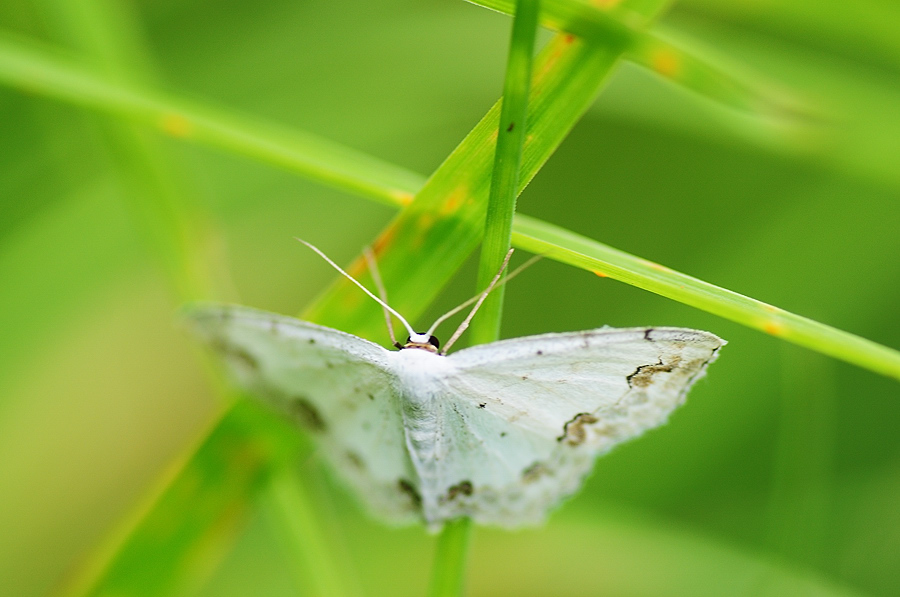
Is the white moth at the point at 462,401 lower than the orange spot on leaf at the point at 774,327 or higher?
lower

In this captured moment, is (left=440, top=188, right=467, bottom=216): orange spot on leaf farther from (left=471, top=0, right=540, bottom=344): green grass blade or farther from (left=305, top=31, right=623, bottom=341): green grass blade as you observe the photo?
(left=471, top=0, right=540, bottom=344): green grass blade

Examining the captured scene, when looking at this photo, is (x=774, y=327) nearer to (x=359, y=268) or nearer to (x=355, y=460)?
(x=359, y=268)

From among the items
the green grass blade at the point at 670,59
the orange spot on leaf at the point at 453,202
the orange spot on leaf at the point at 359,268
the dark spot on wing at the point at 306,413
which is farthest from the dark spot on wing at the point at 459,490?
the green grass blade at the point at 670,59

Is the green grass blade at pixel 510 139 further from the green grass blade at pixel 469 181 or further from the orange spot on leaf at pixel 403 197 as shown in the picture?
the orange spot on leaf at pixel 403 197

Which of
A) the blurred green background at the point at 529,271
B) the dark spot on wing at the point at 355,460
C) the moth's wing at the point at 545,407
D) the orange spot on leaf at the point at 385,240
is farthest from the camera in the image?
the blurred green background at the point at 529,271

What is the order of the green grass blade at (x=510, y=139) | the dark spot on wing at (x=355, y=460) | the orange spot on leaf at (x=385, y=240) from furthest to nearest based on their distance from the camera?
1. the dark spot on wing at (x=355, y=460)
2. the orange spot on leaf at (x=385, y=240)
3. the green grass blade at (x=510, y=139)

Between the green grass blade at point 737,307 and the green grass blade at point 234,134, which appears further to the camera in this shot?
the green grass blade at point 234,134

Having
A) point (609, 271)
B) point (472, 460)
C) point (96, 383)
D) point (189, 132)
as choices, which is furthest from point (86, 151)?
point (609, 271)

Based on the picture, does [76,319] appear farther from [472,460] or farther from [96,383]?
[472,460]
